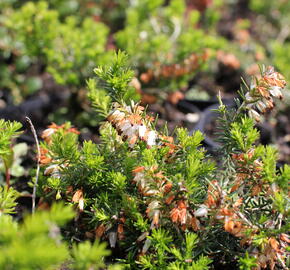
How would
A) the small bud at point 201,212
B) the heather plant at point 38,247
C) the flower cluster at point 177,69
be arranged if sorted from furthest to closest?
the flower cluster at point 177,69 < the small bud at point 201,212 < the heather plant at point 38,247

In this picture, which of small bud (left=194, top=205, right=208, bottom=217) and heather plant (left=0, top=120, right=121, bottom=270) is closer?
heather plant (left=0, top=120, right=121, bottom=270)

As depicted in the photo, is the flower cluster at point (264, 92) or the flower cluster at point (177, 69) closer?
the flower cluster at point (264, 92)

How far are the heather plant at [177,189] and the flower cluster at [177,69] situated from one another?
1417 mm

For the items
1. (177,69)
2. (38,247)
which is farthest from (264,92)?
(177,69)

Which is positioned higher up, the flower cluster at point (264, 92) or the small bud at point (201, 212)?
the flower cluster at point (264, 92)

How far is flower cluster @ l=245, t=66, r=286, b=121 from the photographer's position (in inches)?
56.0

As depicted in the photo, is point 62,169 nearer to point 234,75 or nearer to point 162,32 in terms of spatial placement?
point 162,32

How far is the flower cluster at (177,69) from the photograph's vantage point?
2941mm

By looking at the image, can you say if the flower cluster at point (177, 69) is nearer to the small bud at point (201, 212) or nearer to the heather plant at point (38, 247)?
the small bud at point (201, 212)

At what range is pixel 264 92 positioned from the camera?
56.0 inches

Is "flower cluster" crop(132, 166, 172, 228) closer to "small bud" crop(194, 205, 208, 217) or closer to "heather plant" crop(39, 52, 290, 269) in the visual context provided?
"heather plant" crop(39, 52, 290, 269)

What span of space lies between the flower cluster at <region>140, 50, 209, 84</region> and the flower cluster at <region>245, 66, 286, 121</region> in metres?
1.49

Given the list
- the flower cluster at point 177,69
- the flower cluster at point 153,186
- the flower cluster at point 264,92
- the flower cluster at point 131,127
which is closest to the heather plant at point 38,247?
the flower cluster at point 153,186

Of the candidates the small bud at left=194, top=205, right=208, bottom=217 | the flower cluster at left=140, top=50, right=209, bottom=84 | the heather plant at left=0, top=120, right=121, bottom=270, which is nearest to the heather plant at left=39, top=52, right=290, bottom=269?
the small bud at left=194, top=205, right=208, bottom=217
